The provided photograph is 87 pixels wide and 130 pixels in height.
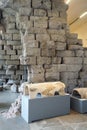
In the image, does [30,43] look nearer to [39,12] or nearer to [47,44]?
[47,44]

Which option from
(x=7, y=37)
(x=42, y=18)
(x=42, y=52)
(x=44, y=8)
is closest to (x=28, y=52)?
(x=42, y=52)

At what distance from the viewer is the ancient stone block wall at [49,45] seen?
4805 mm

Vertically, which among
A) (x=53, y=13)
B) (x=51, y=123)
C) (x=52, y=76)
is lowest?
(x=51, y=123)

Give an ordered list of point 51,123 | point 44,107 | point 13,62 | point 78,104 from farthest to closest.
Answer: point 13,62, point 78,104, point 44,107, point 51,123

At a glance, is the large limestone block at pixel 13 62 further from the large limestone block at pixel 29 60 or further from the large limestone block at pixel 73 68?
the large limestone block at pixel 73 68

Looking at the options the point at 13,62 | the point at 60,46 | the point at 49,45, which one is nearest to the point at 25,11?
the point at 49,45

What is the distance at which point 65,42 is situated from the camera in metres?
5.10

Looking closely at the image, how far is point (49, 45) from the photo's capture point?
4902 millimetres

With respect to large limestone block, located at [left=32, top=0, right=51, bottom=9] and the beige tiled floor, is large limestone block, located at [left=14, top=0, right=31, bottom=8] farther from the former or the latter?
the beige tiled floor

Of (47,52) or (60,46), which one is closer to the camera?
(47,52)

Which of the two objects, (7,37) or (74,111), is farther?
(7,37)

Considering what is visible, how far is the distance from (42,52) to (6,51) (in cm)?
366

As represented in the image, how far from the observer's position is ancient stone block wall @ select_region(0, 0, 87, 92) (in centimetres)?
480

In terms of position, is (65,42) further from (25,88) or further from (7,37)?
(7,37)
